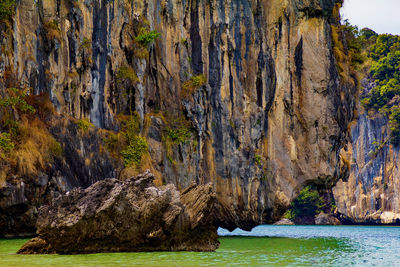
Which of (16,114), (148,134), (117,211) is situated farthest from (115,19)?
(117,211)

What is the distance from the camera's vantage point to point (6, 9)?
22.6 metres

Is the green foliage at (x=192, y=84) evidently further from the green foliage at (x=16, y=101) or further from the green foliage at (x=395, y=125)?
the green foliage at (x=395, y=125)

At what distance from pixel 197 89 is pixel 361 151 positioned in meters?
49.3

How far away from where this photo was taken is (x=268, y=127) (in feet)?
105

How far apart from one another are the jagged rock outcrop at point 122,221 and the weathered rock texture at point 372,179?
54361 mm

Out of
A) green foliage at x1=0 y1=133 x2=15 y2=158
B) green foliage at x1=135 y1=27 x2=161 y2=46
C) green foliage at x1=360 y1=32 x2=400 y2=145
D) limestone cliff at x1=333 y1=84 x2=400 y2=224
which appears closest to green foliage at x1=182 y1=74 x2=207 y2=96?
green foliage at x1=135 y1=27 x2=161 y2=46

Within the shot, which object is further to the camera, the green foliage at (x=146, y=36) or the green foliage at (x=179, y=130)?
the green foliage at (x=179, y=130)

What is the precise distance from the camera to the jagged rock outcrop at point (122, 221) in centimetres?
1580

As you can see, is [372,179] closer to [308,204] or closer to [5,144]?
[308,204]

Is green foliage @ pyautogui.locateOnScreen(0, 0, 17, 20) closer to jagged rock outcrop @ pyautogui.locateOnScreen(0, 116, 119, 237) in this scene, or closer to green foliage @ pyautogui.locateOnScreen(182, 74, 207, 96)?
jagged rock outcrop @ pyautogui.locateOnScreen(0, 116, 119, 237)

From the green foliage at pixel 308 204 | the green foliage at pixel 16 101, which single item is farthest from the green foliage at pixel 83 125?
the green foliage at pixel 308 204

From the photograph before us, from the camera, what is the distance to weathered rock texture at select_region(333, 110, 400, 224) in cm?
6975

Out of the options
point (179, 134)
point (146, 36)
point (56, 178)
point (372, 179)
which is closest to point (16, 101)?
point (56, 178)

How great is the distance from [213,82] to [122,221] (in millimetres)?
14629
